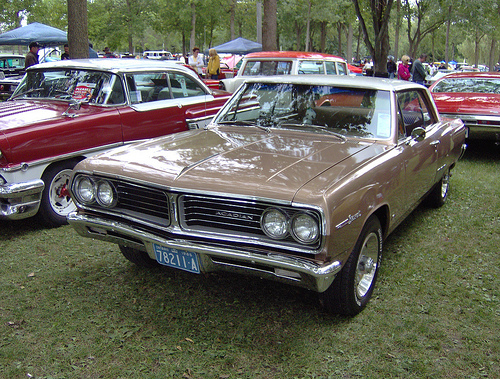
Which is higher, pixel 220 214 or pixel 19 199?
pixel 220 214

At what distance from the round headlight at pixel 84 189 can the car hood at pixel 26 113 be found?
166 cm

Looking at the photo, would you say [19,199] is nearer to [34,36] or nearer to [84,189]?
[84,189]

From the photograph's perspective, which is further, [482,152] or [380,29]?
[380,29]

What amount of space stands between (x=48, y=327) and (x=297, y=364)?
174cm

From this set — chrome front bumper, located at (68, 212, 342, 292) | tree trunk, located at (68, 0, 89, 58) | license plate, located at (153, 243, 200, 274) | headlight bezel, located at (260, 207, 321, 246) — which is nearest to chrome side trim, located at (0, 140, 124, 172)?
chrome front bumper, located at (68, 212, 342, 292)

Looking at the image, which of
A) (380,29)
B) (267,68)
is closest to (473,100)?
(267,68)

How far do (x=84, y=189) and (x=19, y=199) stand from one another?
5.21 feet

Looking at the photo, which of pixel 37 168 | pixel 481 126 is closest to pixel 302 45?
pixel 481 126

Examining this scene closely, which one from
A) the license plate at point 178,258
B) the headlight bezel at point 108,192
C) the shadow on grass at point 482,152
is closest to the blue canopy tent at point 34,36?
the shadow on grass at point 482,152

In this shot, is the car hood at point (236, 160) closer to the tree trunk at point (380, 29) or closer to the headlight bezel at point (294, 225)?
the headlight bezel at point (294, 225)

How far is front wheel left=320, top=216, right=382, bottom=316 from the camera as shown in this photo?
10.7 ft

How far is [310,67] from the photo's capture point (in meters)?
10.5

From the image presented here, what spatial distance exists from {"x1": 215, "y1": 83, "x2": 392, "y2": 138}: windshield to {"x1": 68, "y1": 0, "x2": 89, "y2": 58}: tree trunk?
246 inches

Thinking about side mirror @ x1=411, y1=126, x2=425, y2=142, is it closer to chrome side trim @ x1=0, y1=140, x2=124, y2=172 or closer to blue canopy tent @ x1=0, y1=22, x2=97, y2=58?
chrome side trim @ x1=0, y1=140, x2=124, y2=172
